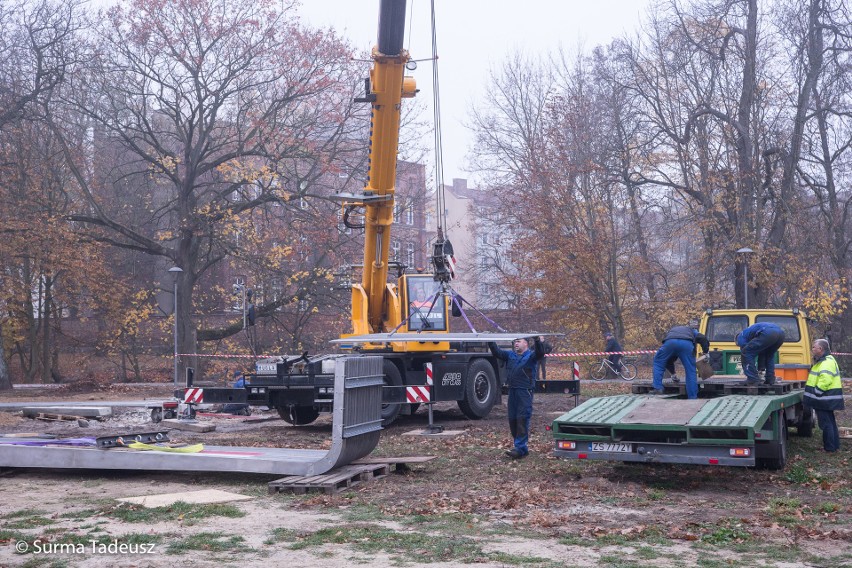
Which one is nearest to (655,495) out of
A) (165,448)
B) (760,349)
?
(760,349)

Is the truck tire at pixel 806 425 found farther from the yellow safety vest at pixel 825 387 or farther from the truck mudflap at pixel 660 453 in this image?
the truck mudflap at pixel 660 453

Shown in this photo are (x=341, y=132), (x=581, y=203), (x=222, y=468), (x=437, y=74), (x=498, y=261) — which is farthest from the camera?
(x=498, y=261)

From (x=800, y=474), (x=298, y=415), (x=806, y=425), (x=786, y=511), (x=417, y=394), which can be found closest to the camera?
(x=786, y=511)

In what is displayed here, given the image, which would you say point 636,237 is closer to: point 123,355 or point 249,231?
point 249,231

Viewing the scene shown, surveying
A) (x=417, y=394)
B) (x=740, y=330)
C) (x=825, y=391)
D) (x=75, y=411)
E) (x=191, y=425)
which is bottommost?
(x=191, y=425)

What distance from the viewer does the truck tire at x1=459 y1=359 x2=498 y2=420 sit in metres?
18.0

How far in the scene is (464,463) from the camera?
40.4 ft

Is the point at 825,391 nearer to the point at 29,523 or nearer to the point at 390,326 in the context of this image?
the point at 390,326

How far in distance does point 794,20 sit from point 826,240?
23.8ft

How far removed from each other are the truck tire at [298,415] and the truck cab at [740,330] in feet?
24.8

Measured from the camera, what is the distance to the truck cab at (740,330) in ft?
54.3

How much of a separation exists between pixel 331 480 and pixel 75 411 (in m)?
12.2

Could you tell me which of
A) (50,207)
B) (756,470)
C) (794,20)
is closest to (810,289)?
(794,20)

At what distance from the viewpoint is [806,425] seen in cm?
1510
